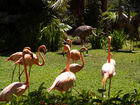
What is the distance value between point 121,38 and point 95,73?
4.43 metres

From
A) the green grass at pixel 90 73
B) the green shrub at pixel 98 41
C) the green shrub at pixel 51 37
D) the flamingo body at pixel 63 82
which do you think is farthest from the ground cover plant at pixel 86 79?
the green shrub at pixel 98 41

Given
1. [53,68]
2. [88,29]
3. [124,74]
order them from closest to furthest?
[124,74] < [53,68] < [88,29]

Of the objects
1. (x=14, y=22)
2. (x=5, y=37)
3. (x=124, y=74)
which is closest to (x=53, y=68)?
(x=124, y=74)

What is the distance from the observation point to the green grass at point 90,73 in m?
5.59

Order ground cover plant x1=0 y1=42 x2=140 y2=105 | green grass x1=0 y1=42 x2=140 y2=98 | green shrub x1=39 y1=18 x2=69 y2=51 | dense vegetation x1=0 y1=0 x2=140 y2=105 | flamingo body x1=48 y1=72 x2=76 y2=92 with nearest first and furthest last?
ground cover plant x1=0 y1=42 x2=140 y2=105 < flamingo body x1=48 y1=72 x2=76 y2=92 < green grass x1=0 y1=42 x2=140 y2=98 < dense vegetation x1=0 y1=0 x2=140 y2=105 < green shrub x1=39 y1=18 x2=69 y2=51

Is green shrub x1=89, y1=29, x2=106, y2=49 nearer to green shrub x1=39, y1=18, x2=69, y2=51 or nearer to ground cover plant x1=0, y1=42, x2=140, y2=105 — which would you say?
green shrub x1=39, y1=18, x2=69, y2=51

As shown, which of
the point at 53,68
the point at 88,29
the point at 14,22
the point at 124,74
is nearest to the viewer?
the point at 124,74

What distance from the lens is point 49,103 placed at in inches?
116

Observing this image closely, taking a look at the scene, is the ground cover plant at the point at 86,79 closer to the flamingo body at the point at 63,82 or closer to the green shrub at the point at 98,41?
the flamingo body at the point at 63,82

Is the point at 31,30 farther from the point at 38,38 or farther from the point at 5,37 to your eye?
the point at 5,37

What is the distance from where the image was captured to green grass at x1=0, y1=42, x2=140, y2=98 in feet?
18.3

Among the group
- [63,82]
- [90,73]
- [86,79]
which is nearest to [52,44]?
[90,73]

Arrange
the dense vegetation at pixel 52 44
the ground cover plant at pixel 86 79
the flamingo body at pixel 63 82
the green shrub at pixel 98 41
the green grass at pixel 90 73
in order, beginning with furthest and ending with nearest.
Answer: the green shrub at pixel 98 41 < the dense vegetation at pixel 52 44 < the green grass at pixel 90 73 < the flamingo body at pixel 63 82 < the ground cover plant at pixel 86 79

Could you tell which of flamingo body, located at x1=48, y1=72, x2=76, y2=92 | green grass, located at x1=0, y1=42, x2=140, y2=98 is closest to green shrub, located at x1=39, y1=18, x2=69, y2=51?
green grass, located at x1=0, y1=42, x2=140, y2=98
